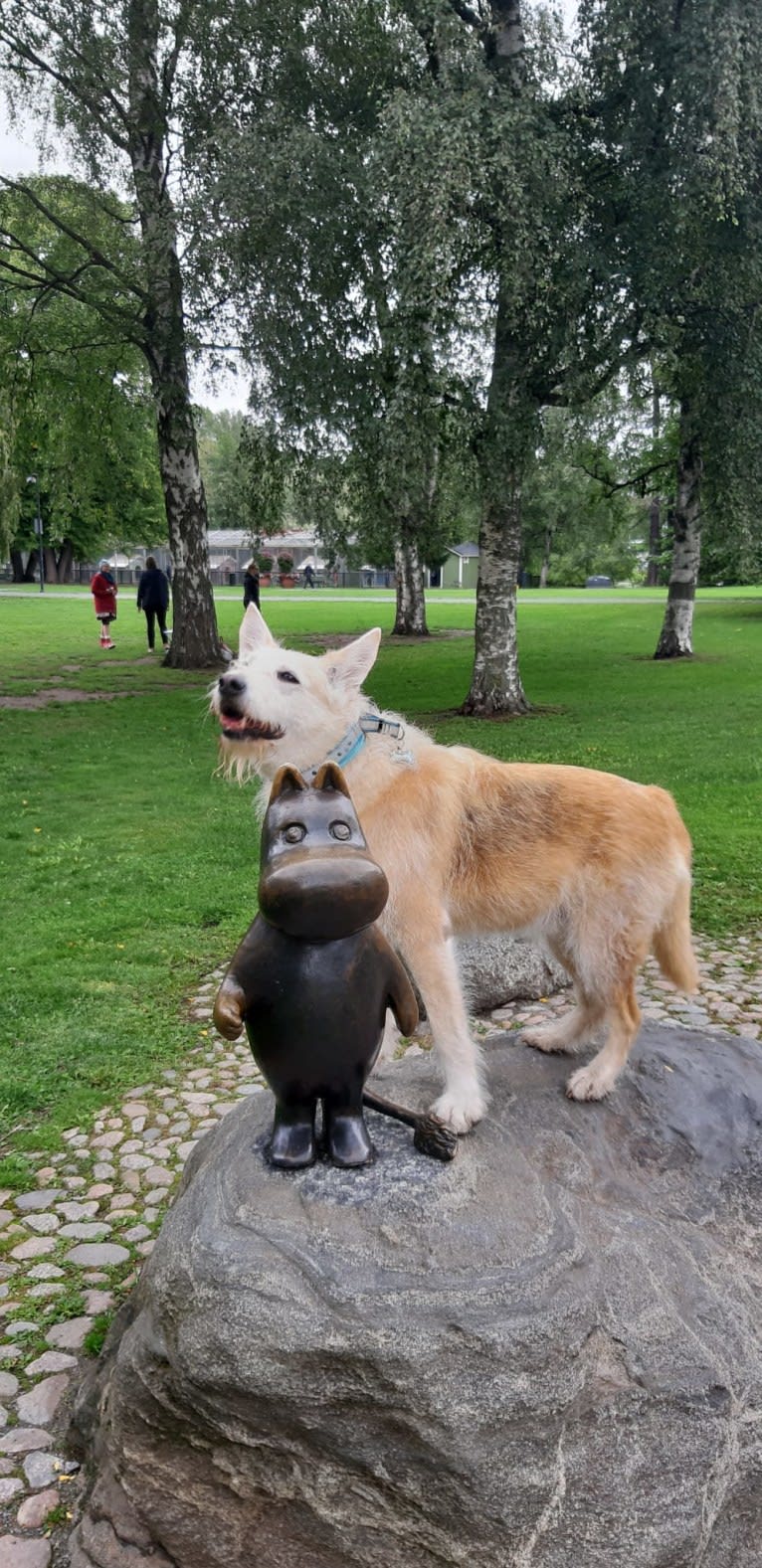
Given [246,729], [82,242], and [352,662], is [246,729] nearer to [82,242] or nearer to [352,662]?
[352,662]

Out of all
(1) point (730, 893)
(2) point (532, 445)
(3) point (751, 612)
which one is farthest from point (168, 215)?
(3) point (751, 612)

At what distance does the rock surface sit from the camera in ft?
23.0

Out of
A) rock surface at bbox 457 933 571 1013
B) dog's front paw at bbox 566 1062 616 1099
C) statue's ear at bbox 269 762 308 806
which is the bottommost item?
rock surface at bbox 457 933 571 1013

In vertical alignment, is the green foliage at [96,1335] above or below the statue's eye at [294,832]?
below

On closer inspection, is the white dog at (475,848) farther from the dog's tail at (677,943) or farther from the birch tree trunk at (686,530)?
the birch tree trunk at (686,530)

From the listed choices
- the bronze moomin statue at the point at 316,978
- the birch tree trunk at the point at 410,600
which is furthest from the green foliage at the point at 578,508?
the bronze moomin statue at the point at 316,978

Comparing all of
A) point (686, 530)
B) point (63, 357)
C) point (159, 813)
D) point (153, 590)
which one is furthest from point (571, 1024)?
point (153, 590)

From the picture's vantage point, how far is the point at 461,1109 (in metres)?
3.48

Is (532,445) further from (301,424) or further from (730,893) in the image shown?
(730,893)

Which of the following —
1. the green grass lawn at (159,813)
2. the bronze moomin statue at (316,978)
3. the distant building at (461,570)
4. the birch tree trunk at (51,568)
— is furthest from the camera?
the distant building at (461,570)

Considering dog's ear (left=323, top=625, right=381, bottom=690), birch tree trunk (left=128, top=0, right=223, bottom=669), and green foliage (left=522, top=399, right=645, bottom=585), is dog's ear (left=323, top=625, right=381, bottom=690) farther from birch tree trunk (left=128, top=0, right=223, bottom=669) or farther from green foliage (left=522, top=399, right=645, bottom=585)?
birch tree trunk (left=128, top=0, right=223, bottom=669)

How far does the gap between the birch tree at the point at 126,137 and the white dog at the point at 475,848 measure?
14.2 m

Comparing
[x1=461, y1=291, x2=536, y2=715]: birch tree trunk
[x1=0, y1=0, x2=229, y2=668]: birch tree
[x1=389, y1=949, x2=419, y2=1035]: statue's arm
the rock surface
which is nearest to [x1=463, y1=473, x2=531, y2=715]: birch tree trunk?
[x1=461, y1=291, x2=536, y2=715]: birch tree trunk

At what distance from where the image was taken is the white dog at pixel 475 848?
A: 347cm
